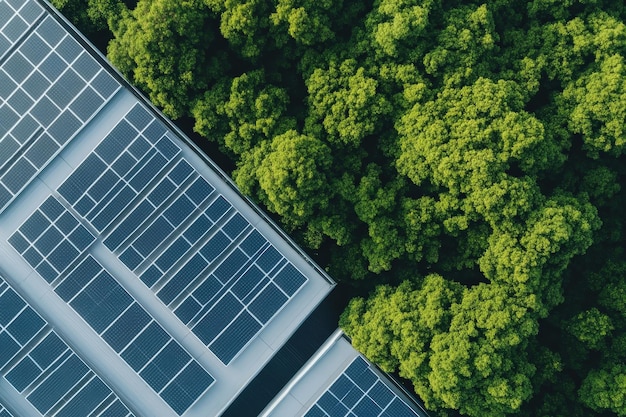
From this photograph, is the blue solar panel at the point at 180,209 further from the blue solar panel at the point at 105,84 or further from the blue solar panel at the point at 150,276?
the blue solar panel at the point at 105,84

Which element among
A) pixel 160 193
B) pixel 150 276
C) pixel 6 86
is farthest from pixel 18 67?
pixel 150 276

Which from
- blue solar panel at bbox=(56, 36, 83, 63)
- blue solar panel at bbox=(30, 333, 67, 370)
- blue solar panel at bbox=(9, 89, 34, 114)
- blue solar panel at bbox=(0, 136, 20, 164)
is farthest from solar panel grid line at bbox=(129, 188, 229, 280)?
blue solar panel at bbox=(56, 36, 83, 63)

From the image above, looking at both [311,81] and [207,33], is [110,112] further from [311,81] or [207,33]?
[311,81]

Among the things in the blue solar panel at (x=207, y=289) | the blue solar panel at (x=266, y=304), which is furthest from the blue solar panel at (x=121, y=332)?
the blue solar panel at (x=266, y=304)

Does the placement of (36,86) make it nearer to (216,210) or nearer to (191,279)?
(216,210)

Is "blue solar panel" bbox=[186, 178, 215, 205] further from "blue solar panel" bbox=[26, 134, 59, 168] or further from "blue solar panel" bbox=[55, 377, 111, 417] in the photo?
"blue solar panel" bbox=[55, 377, 111, 417]

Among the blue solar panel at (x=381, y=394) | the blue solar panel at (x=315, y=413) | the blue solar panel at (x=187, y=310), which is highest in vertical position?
the blue solar panel at (x=187, y=310)

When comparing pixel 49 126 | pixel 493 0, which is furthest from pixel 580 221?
pixel 49 126
